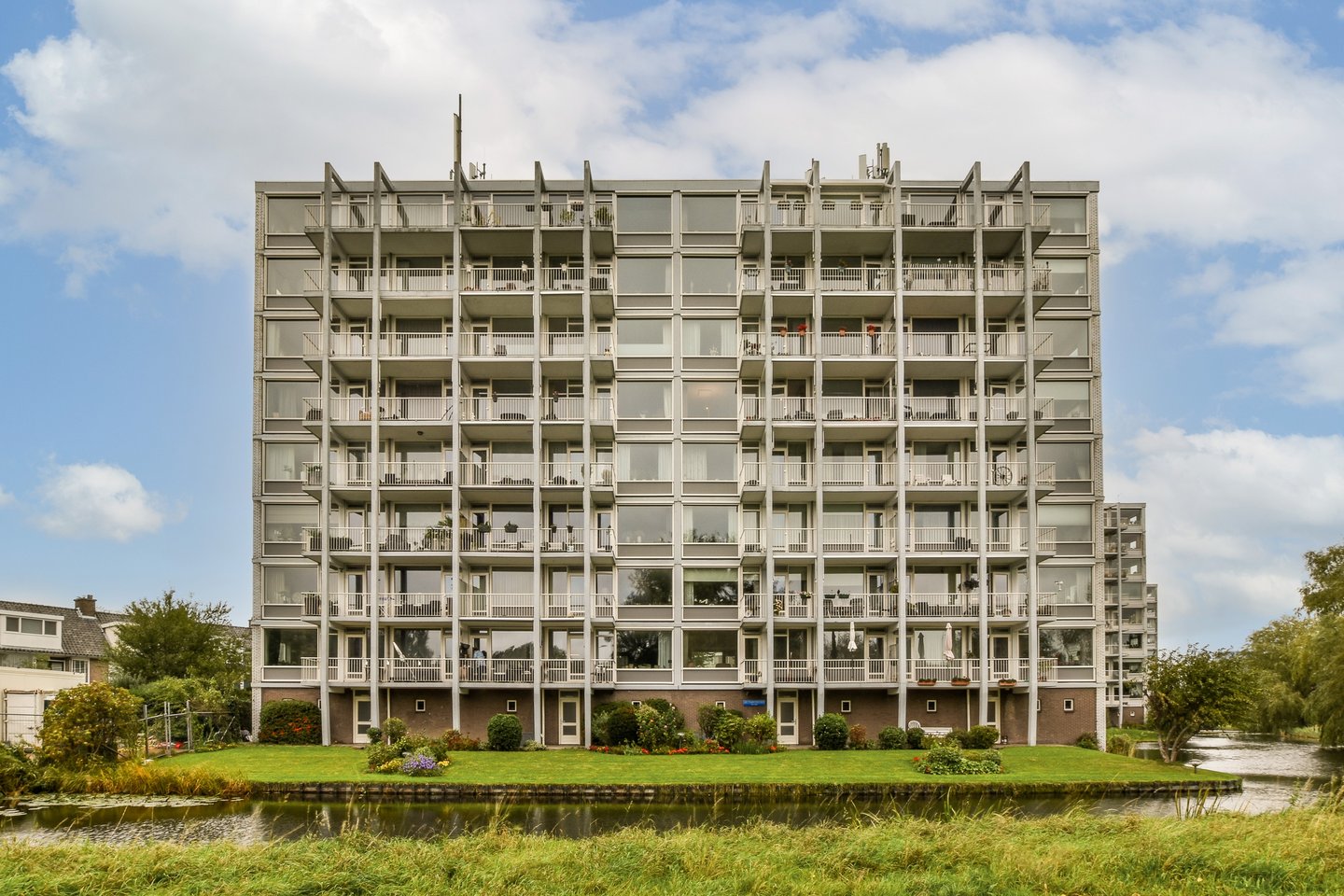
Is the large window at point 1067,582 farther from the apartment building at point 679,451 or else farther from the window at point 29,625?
the window at point 29,625

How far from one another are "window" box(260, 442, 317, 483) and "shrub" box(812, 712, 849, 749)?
75.3 ft

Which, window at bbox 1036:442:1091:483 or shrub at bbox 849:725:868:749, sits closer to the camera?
shrub at bbox 849:725:868:749

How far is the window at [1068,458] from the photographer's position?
4384 centimetres

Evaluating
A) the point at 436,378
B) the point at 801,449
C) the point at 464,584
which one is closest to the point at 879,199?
the point at 801,449

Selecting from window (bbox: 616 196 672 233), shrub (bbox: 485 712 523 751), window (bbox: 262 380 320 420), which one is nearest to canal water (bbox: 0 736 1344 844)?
shrub (bbox: 485 712 523 751)

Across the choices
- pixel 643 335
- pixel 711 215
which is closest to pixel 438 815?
pixel 643 335

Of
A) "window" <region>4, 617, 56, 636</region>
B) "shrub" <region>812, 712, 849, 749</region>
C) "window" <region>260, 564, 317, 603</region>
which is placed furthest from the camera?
"window" <region>4, 617, 56, 636</region>

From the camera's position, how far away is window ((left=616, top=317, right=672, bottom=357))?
43.3 meters

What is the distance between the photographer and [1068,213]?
4481 centimetres

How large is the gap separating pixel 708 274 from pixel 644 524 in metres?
10.5

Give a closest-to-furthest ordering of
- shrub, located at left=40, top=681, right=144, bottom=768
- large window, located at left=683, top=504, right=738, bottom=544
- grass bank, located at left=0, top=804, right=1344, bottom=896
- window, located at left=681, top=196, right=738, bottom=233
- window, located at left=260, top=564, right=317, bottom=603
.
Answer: grass bank, located at left=0, top=804, right=1344, bottom=896
shrub, located at left=40, top=681, right=144, bottom=768
large window, located at left=683, top=504, right=738, bottom=544
window, located at left=260, top=564, right=317, bottom=603
window, located at left=681, top=196, right=738, bottom=233

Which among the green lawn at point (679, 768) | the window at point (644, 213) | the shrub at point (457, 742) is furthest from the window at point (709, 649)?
the window at point (644, 213)

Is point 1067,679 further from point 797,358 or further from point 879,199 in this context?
point 879,199

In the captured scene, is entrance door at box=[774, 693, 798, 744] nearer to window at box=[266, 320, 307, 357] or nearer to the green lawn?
the green lawn
